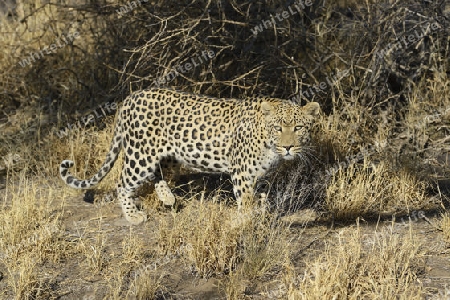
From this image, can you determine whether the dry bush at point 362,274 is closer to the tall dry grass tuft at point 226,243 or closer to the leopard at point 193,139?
the tall dry grass tuft at point 226,243

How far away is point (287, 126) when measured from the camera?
6.32 metres

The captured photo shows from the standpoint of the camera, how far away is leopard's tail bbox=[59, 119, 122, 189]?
7148 millimetres

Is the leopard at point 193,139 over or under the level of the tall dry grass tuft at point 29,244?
over

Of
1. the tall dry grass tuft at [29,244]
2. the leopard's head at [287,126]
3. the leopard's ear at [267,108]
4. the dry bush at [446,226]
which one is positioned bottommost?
the dry bush at [446,226]

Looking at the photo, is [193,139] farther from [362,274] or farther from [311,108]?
[362,274]

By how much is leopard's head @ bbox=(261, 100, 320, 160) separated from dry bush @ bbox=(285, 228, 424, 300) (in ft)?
2.97

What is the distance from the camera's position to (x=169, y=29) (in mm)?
8250

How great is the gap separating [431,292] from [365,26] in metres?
3.32

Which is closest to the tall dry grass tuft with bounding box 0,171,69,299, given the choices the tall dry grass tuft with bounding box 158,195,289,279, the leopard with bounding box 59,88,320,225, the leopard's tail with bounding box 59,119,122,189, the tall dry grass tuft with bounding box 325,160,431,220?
the leopard's tail with bounding box 59,119,122,189

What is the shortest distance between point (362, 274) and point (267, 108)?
1.68 meters

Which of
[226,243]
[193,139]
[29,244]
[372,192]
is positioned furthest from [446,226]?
[29,244]

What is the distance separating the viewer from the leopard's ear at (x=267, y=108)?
6.40 m

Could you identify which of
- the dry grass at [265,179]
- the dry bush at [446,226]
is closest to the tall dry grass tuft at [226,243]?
the dry grass at [265,179]

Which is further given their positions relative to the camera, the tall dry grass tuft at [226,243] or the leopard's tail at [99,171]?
the leopard's tail at [99,171]
